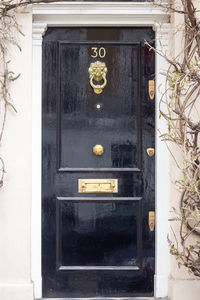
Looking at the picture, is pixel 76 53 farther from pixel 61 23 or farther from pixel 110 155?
pixel 110 155

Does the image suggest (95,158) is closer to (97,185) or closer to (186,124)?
(97,185)

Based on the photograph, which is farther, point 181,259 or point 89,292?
point 89,292

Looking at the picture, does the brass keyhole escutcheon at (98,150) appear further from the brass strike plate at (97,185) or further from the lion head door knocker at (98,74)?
the lion head door knocker at (98,74)

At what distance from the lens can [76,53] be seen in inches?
193

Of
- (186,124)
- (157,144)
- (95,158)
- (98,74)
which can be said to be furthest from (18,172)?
(186,124)

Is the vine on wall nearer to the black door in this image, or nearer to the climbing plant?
the climbing plant

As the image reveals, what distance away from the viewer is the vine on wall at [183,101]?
4363mm

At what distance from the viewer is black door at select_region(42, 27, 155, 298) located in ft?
16.0

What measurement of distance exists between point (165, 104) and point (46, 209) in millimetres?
1393

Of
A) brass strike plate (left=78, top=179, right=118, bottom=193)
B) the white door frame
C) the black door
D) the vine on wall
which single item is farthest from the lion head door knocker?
brass strike plate (left=78, top=179, right=118, bottom=193)

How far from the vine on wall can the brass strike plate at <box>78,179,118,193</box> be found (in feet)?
1.93

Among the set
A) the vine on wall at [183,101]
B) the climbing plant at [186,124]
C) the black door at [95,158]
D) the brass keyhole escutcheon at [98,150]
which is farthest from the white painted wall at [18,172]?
the climbing plant at [186,124]

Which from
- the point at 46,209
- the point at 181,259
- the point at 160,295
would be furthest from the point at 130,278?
the point at 46,209

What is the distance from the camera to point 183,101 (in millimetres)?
4652
